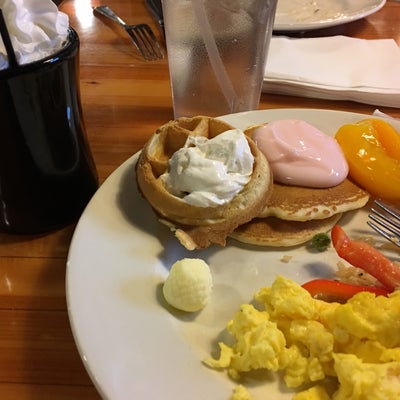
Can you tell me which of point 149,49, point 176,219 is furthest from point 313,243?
point 149,49

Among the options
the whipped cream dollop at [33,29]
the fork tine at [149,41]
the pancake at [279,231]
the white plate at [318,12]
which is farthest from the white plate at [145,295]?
the white plate at [318,12]

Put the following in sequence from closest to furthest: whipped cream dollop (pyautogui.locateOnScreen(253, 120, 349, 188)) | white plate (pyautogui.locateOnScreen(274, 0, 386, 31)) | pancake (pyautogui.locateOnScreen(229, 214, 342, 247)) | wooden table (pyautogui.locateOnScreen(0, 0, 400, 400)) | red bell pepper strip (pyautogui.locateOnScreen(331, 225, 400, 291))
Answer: wooden table (pyautogui.locateOnScreen(0, 0, 400, 400)) < red bell pepper strip (pyautogui.locateOnScreen(331, 225, 400, 291)) < pancake (pyautogui.locateOnScreen(229, 214, 342, 247)) < whipped cream dollop (pyautogui.locateOnScreen(253, 120, 349, 188)) < white plate (pyautogui.locateOnScreen(274, 0, 386, 31))

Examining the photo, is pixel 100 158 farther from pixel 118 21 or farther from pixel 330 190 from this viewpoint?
pixel 118 21

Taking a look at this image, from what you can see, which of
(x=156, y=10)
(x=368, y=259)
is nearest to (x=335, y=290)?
(x=368, y=259)

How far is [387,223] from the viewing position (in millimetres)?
1182

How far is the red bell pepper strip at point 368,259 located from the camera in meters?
0.99

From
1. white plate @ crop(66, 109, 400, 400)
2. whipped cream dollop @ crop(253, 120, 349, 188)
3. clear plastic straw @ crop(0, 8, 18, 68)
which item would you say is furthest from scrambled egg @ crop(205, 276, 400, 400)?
clear plastic straw @ crop(0, 8, 18, 68)

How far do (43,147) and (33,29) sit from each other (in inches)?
9.3

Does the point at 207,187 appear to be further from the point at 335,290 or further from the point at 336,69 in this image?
the point at 336,69

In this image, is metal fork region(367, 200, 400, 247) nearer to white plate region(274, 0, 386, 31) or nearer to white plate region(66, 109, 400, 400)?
white plate region(66, 109, 400, 400)

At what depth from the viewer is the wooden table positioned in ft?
2.92

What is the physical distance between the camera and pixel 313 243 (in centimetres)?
114

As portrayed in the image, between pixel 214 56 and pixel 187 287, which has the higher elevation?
pixel 214 56

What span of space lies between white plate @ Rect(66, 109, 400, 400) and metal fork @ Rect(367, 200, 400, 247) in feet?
0.14
